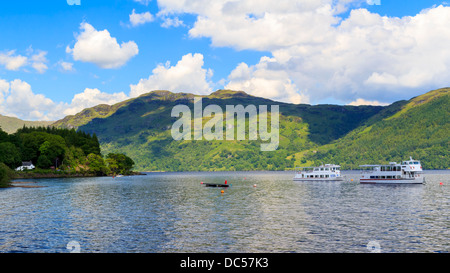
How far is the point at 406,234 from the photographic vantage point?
5038 centimetres

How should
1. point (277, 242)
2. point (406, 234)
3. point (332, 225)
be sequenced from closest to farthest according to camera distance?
point (277, 242)
point (406, 234)
point (332, 225)

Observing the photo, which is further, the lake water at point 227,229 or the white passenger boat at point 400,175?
the white passenger boat at point 400,175

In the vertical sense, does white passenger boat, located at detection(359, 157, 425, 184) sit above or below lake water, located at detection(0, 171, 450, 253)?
above

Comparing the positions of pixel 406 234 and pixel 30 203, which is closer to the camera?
pixel 406 234

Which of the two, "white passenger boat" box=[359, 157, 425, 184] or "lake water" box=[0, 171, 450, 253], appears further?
"white passenger boat" box=[359, 157, 425, 184]

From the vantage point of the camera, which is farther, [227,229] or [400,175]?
[400,175]

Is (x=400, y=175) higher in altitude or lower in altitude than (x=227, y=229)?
higher

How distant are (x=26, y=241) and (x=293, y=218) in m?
42.4

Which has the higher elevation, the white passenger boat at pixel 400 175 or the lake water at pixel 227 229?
the white passenger boat at pixel 400 175

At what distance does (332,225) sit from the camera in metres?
57.4
